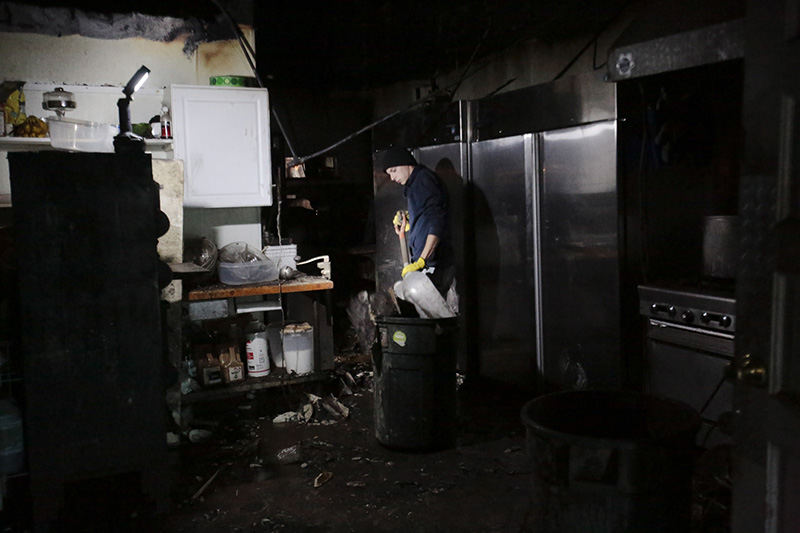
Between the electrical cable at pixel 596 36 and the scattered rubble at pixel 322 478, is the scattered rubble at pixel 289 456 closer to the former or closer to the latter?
the scattered rubble at pixel 322 478

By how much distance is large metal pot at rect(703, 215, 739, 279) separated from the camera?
3.62 metres

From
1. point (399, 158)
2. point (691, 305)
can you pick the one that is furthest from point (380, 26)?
point (691, 305)

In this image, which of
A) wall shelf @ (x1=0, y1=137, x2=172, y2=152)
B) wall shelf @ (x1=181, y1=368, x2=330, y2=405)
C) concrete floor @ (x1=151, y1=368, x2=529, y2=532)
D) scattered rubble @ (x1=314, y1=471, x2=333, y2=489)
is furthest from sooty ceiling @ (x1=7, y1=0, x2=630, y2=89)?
scattered rubble @ (x1=314, y1=471, x2=333, y2=489)

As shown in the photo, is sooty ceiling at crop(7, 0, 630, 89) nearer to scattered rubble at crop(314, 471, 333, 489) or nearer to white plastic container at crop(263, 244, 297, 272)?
white plastic container at crop(263, 244, 297, 272)

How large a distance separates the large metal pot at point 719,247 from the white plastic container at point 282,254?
3.03 meters

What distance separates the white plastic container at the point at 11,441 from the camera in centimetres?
294

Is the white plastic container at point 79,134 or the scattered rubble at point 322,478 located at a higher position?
the white plastic container at point 79,134

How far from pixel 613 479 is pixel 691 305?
6.21 ft

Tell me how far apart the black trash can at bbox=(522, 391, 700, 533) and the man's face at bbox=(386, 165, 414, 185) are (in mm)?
3496

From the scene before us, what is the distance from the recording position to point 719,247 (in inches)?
145

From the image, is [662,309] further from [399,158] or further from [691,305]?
[399,158]

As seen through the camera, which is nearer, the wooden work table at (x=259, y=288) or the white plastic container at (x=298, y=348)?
the wooden work table at (x=259, y=288)

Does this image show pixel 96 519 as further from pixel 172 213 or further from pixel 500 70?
pixel 500 70

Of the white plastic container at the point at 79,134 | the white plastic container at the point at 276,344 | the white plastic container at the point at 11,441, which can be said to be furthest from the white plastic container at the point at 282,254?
the white plastic container at the point at 11,441
